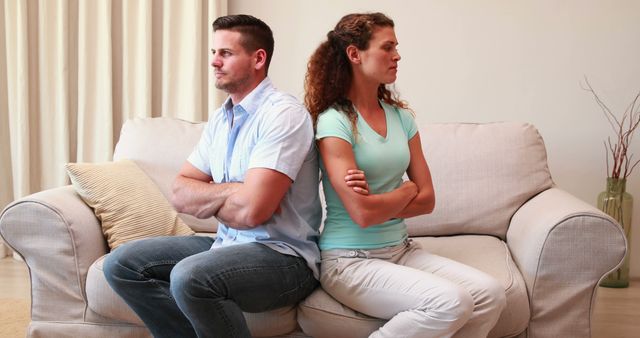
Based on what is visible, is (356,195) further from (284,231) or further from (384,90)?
(384,90)

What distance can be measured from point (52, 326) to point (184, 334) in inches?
19.8

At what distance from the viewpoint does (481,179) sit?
2818mm

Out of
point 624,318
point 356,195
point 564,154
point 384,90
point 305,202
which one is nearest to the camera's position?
point 356,195

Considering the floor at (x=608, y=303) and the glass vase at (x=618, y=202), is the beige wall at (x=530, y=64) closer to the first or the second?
the glass vase at (x=618, y=202)

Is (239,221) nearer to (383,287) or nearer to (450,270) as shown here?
(383,287)

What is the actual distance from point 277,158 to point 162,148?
99cm

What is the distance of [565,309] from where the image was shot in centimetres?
226

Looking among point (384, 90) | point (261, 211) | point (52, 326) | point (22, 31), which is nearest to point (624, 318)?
point (384, 90)

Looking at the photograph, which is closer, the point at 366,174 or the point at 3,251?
the point at 366,174

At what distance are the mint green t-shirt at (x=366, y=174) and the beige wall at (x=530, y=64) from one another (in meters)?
1.49

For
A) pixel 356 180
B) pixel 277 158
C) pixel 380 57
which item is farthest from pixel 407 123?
pixel 277 158

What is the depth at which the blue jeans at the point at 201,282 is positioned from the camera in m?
1.97

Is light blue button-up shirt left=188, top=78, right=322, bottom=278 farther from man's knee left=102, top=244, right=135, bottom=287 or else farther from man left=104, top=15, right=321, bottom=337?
man's knee left=102, top=244, right=135, bottom=287

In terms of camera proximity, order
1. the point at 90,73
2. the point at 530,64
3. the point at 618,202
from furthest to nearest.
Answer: the point at 90,73, the point at 530,64, the point at 618,202
